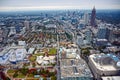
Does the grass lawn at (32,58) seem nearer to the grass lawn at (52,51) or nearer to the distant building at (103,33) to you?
the grass lawn at (52,51)

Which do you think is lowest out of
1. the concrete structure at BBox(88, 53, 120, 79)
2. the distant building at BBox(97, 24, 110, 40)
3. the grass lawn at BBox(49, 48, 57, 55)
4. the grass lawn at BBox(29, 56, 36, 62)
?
the grass lawn at BBox(29, 56, 36, 62)

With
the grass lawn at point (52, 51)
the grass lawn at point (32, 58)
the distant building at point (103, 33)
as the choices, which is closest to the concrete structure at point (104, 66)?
the grass lawn at point (52, 51)

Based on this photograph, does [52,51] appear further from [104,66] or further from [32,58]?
[104,66]

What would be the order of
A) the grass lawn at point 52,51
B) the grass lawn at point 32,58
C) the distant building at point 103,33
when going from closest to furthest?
the grass lawn at point 32,58, the grass lawn at point 52,51, the distant building at point 103,33

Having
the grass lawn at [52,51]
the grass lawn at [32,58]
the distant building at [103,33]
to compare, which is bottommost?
the grass lawn at [32,58]

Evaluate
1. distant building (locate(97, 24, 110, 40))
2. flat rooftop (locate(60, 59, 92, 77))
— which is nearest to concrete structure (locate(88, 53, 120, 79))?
flat rooftop (locate(60, 59, 92, 77))

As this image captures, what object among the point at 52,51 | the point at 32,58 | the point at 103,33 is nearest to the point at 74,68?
the point at 32,58

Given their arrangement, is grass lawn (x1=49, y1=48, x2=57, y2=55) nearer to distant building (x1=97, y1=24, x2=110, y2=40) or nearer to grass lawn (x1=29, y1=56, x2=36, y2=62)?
grass lawn (x1=29, y1=56, x2=36, y2=62)

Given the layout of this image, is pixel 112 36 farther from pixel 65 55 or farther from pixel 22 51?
pixel 22 51

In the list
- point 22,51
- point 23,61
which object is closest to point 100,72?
point 23,61
